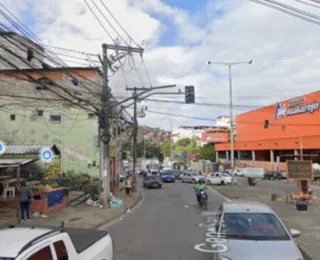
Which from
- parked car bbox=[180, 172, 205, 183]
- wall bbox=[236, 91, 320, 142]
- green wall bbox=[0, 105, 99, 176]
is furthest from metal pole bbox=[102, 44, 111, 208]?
wall bbox=[236, 91, 320, 142]

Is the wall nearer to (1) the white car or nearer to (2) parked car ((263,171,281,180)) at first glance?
(2) parked car ((263,171,281,180))

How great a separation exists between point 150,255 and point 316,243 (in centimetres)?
486

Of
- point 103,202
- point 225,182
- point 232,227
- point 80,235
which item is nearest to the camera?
point 80,235

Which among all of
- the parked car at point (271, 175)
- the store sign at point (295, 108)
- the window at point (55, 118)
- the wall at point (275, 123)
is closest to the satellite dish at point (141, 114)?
the window at point (55, 118)

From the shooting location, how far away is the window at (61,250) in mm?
4891

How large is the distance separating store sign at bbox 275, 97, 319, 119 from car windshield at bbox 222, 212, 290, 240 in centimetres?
5312

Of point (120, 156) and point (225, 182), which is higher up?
point (120, 156)

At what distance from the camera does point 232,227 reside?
8.23 meters

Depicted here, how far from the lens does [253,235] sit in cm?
781

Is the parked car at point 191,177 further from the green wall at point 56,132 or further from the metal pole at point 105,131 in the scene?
the metal pole at point 105,131

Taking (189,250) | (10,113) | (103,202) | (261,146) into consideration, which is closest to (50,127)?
(10,113)

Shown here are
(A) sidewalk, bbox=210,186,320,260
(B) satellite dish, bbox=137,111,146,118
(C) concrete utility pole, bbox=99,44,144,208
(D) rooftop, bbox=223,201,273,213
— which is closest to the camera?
(D) rooftop, bbox=223,201,273,213

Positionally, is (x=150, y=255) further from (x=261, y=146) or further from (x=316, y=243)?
(x=261, y=146)

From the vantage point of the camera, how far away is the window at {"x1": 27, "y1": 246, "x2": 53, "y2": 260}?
14.5 ft
